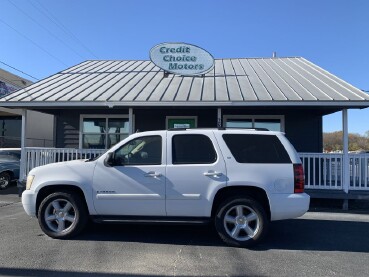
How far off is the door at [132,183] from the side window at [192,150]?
0.24 m

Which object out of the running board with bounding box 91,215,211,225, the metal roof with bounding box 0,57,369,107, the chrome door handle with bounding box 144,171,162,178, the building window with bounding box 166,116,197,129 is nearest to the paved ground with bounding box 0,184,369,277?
the running board with bounding box 91,215,211,225

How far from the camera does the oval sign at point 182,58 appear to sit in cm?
1280

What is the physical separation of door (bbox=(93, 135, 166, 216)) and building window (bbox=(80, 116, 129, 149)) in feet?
23.3

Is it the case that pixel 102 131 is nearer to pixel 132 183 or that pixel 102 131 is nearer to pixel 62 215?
pixel 62 215

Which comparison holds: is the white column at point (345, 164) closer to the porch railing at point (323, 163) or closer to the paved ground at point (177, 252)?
the porch railing at point (323, 163)

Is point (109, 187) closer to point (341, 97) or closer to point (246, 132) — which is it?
point (246, 132)

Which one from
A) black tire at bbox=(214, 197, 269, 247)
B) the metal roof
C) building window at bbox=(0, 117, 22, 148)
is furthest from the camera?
building window at bbox=(0, 117, 22, 148)

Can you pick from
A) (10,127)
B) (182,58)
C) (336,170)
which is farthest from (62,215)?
(10,127)

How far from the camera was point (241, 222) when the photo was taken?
6.25m

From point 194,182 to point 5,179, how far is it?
1055 cm

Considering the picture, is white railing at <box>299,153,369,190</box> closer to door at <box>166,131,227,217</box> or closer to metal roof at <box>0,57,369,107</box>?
metal roof at <box>0,57,369,107</box>

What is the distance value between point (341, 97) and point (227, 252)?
21.1 ft

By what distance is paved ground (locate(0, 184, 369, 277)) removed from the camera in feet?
16.9

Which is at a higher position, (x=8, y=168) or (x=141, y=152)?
(x=141, y=152)
